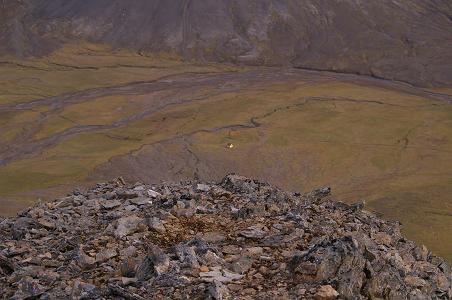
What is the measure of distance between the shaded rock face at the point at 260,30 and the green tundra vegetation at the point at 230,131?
1010 centimetres

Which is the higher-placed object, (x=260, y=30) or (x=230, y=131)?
(x=260, y=30)

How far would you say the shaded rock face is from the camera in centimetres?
13438

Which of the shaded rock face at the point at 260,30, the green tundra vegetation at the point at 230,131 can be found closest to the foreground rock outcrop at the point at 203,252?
the green tundra vegetation at the point at 230,131

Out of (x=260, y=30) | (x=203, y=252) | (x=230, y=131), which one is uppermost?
(x=203, y=252)

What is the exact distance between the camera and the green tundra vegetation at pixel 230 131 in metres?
58.5

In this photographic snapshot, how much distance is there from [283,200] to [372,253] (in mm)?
6705

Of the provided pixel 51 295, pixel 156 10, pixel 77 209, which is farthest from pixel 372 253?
pixel 156 10

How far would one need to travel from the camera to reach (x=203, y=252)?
45.8 ft

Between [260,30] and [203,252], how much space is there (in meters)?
133

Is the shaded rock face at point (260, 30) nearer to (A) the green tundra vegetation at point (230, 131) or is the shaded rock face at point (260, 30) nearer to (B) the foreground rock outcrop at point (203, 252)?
(A) the green tundra vegetation at point (230, 131)

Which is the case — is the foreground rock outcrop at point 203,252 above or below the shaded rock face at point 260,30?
above

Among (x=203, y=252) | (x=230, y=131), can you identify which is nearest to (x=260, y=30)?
(x=230, y=131)

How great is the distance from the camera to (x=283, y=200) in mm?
21562

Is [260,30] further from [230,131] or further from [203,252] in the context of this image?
[203,252]
